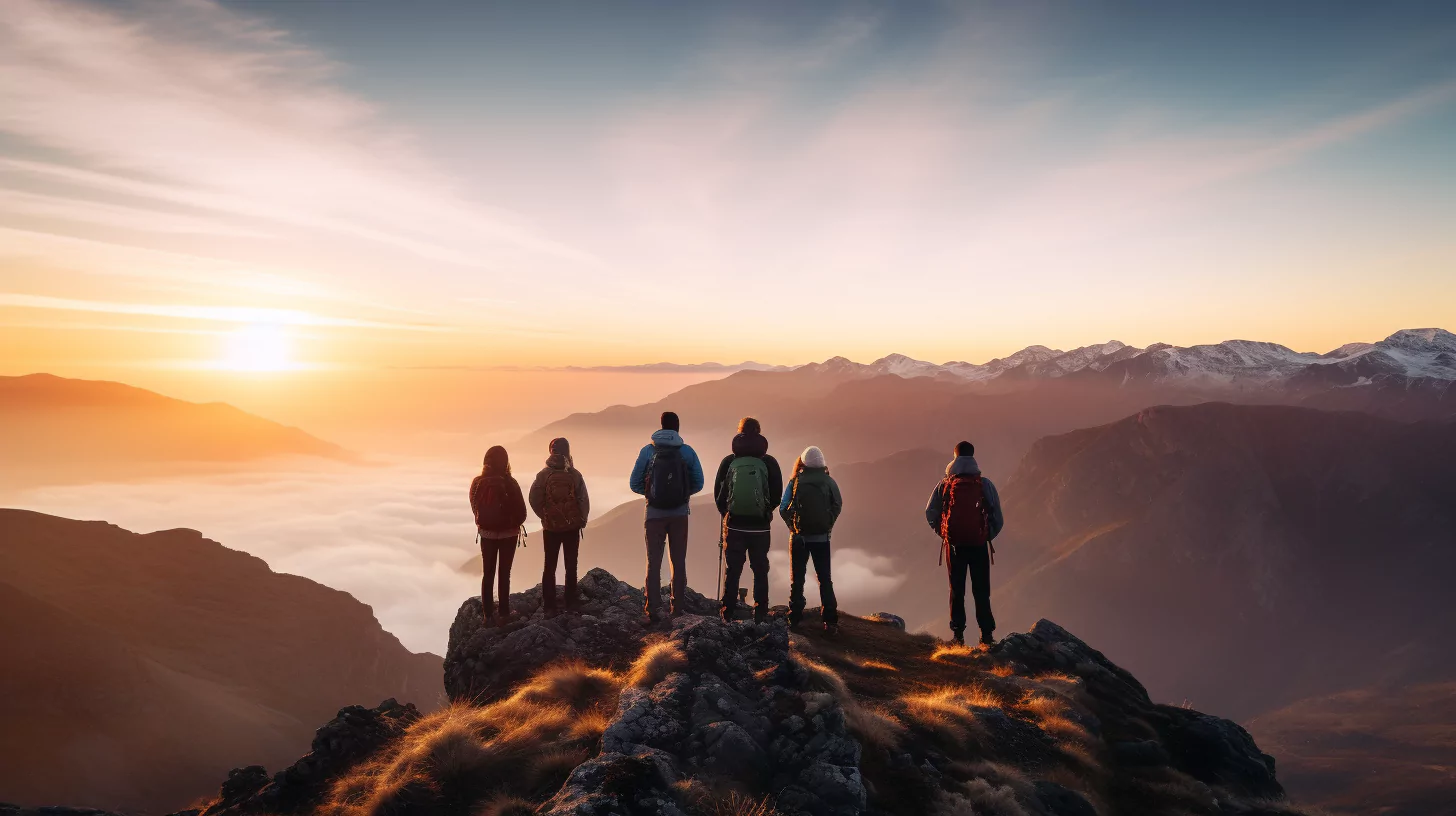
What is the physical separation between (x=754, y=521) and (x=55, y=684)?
127 metres

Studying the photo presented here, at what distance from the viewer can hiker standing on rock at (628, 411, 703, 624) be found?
1362 centimetres

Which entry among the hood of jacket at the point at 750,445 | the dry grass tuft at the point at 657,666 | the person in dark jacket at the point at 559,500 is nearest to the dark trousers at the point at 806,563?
the hood of jacket at the point at 750,445

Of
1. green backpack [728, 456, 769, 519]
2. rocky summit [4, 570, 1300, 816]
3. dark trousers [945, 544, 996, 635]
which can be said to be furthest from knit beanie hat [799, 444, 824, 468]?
dark trousers [945, 544, 996, 635]

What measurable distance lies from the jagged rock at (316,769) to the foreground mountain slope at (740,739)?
0.11 ft

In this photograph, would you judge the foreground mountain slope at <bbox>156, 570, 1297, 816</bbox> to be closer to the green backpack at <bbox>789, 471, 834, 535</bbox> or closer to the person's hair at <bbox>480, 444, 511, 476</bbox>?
the green backpack at <bbox>789, 471, 834, 535</bbox>

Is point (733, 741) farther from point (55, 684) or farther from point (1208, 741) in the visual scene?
point (55, 684)

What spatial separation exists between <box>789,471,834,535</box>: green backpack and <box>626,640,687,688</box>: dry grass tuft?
423 cm

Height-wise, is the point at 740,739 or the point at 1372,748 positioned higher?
the point at 740,739

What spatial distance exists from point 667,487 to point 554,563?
3.52 m

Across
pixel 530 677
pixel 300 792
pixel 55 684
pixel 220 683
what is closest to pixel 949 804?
pixel 530 677

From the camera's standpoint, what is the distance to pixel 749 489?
44.1 feet

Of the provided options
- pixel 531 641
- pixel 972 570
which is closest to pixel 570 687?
pixel 531 641

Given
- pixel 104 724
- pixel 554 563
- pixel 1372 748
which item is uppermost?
pixel 554 563

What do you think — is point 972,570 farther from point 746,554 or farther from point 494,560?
point 494,560
